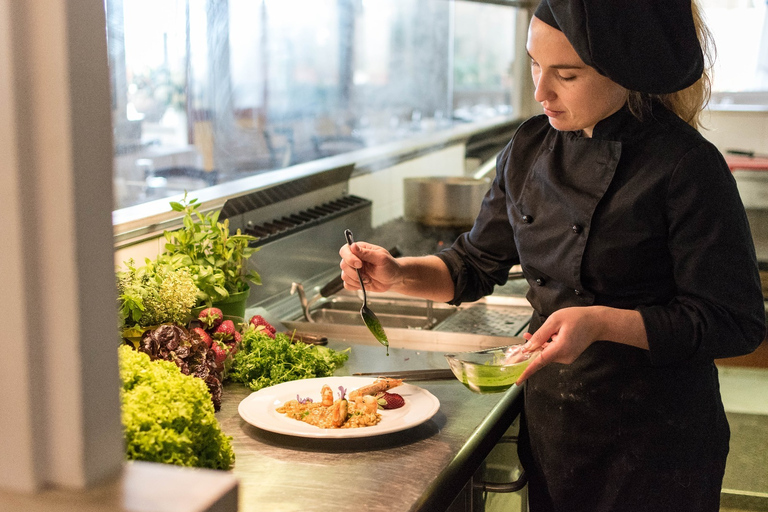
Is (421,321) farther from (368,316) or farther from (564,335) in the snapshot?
(564,335)

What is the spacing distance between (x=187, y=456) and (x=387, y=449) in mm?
342

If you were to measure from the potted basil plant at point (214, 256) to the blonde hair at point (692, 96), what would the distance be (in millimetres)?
848

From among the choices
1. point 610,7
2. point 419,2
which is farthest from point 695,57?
point 419,2

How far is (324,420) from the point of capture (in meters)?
1.28

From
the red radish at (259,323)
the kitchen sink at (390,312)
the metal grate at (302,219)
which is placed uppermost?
the metal grate at (302,219)

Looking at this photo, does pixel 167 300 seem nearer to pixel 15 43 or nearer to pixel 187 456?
pixel 187 456

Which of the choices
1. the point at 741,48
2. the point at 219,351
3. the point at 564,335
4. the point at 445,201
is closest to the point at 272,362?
the point at 219,351

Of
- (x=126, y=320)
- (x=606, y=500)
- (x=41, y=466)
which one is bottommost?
(x=606, y=500)

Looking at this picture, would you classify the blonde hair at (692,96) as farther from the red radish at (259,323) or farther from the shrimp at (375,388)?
the red radish at (259,323)

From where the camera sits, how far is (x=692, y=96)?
4.76ft

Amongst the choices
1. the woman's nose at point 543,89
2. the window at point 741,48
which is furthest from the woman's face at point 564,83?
the window at point 741,48

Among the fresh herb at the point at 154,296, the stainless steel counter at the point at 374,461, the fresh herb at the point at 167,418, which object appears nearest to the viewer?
the fresh herb at the point at 167,418

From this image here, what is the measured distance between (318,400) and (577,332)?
1.51 ft

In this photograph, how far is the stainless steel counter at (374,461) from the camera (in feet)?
3.53
